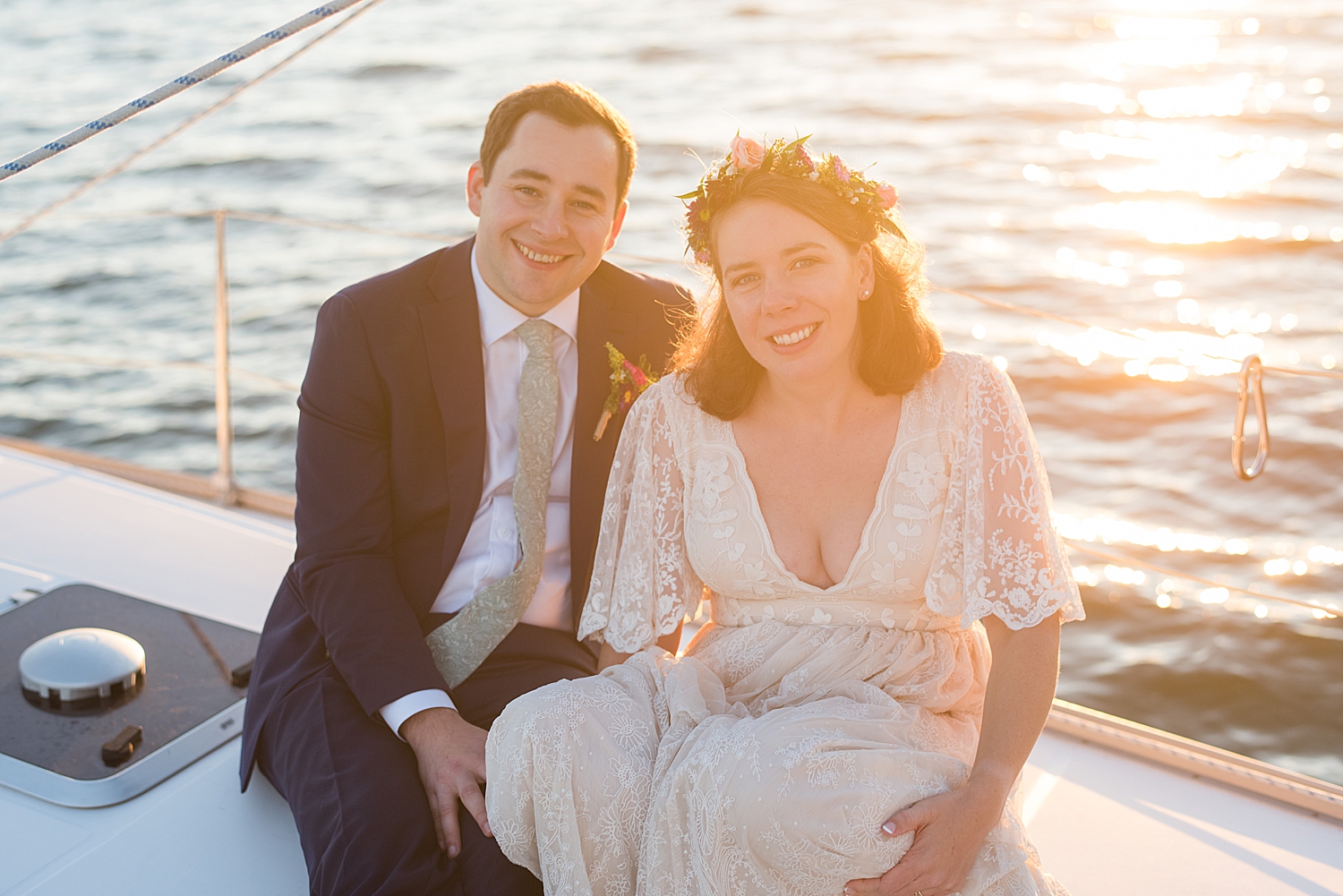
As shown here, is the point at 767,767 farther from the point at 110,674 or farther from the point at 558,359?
the point at 110,674

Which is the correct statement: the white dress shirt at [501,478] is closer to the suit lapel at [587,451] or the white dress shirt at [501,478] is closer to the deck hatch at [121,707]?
the suit lapel at [587,451]

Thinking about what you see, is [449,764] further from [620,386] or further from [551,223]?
[551,223]

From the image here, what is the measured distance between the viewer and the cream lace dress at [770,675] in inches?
64.2

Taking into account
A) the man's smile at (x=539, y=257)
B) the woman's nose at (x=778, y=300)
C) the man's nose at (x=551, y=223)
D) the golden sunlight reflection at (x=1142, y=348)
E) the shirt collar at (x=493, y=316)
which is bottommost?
the golden sunlight reflection at (x=1142, y=348)

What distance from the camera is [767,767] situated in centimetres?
162

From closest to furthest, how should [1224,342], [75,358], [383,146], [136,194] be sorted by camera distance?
[75,358] < [1224,342] < [136,194] < [383,146]

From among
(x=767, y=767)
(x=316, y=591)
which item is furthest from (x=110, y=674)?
(x=767, y=767)

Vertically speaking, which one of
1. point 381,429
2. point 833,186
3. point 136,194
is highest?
point 833,186

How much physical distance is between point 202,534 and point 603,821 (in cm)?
180

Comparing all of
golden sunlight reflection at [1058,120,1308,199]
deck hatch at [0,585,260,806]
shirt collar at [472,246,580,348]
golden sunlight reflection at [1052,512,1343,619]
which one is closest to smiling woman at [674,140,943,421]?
shirt collar at [472,246,580,348]

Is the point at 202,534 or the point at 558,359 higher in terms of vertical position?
the point at 558,359

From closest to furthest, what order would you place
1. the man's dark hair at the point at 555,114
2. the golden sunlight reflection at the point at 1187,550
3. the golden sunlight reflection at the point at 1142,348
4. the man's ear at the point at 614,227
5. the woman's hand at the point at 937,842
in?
the woman's hand at the point at 937,842 → the man's dark hair at the point at 555,114 → the man's ear at the point at 614,227 → the golden sunlight reflection at the point at 1187,550 → the golden sunlight reflection at the point at 1142,348

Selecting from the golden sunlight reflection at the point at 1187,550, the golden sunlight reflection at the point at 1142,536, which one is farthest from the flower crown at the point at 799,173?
the golden sunlight reflection at the point at 1142,536

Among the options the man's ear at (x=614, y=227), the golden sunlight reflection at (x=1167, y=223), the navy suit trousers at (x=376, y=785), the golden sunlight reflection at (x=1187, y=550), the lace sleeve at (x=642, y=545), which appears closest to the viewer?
the navy suit trousers at (x=376, y=785)
